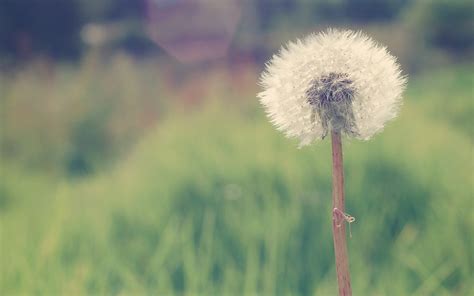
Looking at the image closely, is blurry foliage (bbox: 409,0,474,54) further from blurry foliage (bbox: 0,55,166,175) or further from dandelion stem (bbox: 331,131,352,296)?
dandelion stem (bbox: 331,131,352,296)

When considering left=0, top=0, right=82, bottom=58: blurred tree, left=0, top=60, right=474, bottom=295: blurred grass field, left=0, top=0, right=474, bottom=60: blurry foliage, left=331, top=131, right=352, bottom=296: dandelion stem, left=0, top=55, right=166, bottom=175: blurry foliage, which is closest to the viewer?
left=331, top=131, right=352, bottom=296: dandelion stem

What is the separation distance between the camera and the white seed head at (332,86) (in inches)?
27.3

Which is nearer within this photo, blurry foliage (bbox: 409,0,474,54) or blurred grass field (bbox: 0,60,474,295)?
blurred grass field (bbox: 0,60,474,295)

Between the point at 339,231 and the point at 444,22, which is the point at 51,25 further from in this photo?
the point at 339,231

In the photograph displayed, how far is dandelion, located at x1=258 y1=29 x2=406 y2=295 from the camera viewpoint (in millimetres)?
692

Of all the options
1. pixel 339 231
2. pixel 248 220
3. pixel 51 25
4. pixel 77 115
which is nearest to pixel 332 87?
pixel 339 231

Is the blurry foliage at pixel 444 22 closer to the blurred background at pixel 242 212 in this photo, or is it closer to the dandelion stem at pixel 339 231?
the blurred background at pixel 242 212

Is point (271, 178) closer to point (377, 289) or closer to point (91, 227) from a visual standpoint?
point (377, 289)

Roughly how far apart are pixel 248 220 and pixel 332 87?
1218 millimetres

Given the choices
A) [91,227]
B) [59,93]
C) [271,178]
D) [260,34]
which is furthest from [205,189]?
[260,34]

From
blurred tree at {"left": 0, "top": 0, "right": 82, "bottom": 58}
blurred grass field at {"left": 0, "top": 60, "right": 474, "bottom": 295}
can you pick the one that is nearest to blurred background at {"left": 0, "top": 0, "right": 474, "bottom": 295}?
blurred grass field at {"left": 0, "top": 60, "right": 474, "bottom": 295}

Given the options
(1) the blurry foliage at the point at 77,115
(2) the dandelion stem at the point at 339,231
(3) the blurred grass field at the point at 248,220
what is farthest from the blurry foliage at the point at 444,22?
(2) the dandelion stem at the point at 339,231

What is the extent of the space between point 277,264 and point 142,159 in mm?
1268

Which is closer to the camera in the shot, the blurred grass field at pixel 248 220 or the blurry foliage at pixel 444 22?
the blurred grass field at pixel 248 220
